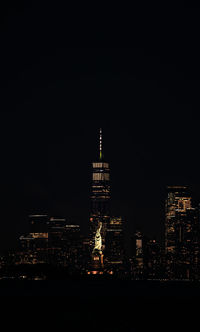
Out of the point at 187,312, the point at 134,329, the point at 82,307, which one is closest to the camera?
the point at 134,329

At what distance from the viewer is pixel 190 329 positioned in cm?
13612

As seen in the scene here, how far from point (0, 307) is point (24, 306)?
6019 mm

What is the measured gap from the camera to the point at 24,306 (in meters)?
184

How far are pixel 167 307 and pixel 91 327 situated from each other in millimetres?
52192

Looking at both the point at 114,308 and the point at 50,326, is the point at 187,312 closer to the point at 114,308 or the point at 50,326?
the point at 114,308

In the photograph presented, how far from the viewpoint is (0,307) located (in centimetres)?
17900

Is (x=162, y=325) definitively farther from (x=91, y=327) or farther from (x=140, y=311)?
(x=140, y=311)

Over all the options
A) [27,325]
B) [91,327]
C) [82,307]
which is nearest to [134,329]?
[91,327]

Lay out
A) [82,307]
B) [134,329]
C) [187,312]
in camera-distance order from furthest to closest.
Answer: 1. [82,307]
2. [187,312]
3. [134,329]

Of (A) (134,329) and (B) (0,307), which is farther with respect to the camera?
(B) (0,307)

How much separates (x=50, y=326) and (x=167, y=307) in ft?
180

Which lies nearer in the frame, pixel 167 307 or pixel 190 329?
pixel 190 329

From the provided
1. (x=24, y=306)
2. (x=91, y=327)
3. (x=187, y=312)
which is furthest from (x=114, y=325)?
(x=24, y=306)

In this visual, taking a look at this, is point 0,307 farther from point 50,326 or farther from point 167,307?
point 50,326
